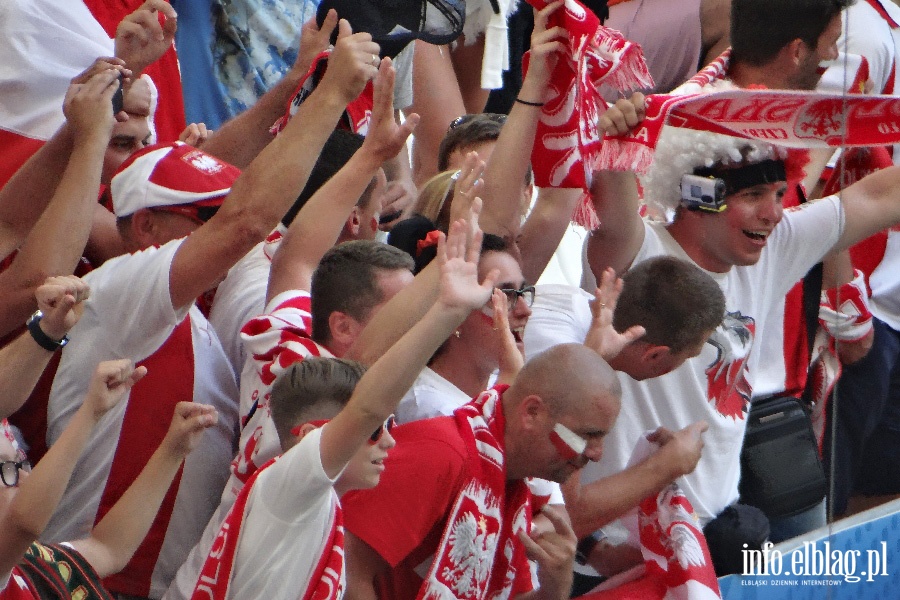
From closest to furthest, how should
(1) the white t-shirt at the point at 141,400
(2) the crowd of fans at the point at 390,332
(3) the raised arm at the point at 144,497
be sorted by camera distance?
(2) the crowd of fans at the point at 390,332 → (3) the raised arm at the point at 144,497 → (1) the white t-shirt at the point at 141,400

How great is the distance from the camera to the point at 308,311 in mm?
2723

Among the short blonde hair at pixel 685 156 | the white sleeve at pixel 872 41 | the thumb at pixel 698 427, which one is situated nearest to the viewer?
the thumb at pixel 698 427

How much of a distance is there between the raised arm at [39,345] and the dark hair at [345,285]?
51cm

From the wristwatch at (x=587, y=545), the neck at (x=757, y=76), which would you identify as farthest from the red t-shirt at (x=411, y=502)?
the neck at (x=757, y=76)

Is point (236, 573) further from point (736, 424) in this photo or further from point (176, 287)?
point (736, 424)

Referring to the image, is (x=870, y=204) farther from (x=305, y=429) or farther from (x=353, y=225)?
(x=305, y=429)

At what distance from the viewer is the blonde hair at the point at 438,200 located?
10.0 ft

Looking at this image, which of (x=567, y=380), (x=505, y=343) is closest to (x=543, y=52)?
(x=505, y=343)

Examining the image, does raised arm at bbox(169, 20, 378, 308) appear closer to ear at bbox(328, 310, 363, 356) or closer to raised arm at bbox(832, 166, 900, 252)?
ear at bbox(328, 310, 363, 356)

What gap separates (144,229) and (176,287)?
13.9 inches

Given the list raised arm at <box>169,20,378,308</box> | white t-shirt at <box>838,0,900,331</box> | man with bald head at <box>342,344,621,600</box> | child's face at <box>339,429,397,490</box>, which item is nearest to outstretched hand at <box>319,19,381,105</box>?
raised arm at <box>169,20,378,308</box>

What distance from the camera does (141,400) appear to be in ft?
8.63

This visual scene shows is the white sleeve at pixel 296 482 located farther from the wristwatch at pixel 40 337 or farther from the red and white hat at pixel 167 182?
the red and white hat at pixel 167 182

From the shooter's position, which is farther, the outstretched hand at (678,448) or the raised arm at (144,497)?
the outstretched hand at (678,448)
